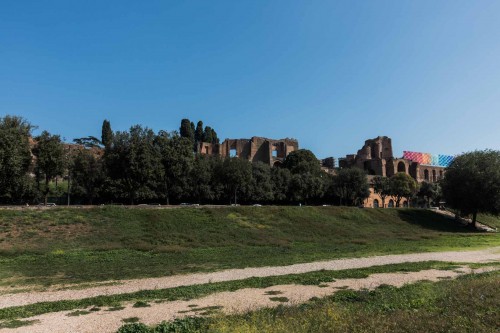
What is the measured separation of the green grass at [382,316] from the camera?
829 centimetres

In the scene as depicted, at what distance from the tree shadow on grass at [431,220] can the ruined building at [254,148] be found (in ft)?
157

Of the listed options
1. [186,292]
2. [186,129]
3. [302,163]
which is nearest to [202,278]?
[186,292]

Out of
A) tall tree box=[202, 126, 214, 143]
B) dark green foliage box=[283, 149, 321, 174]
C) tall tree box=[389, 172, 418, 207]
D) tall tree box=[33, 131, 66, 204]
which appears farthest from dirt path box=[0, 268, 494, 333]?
tall tree box=[202, 126, 214, 143]

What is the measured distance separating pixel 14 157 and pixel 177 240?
21.6m

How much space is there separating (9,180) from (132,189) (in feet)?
44.5

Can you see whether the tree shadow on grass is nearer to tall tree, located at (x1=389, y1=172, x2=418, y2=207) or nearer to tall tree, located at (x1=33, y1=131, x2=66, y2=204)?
tall tree, located at (x1=389, y1=172, x2=418, y2=207)

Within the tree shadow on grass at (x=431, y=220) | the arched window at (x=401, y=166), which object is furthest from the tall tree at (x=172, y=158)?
the arched window at (x=401, y=166)

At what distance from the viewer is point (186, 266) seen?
70.7 feet

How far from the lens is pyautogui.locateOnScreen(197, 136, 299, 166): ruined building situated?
10488cm

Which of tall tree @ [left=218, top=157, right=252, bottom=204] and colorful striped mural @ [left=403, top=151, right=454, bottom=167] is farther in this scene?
colorful striped mural @ [left=403, top=151, right=454, bottom=167]

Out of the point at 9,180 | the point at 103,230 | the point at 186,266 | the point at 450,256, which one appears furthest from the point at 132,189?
the point at 450,256

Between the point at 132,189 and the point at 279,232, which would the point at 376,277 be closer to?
the point at 279,232

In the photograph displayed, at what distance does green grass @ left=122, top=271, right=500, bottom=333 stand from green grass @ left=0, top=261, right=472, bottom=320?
3.21m

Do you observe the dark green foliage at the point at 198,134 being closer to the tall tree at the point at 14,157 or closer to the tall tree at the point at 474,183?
the tall tree at the point at 14,157
